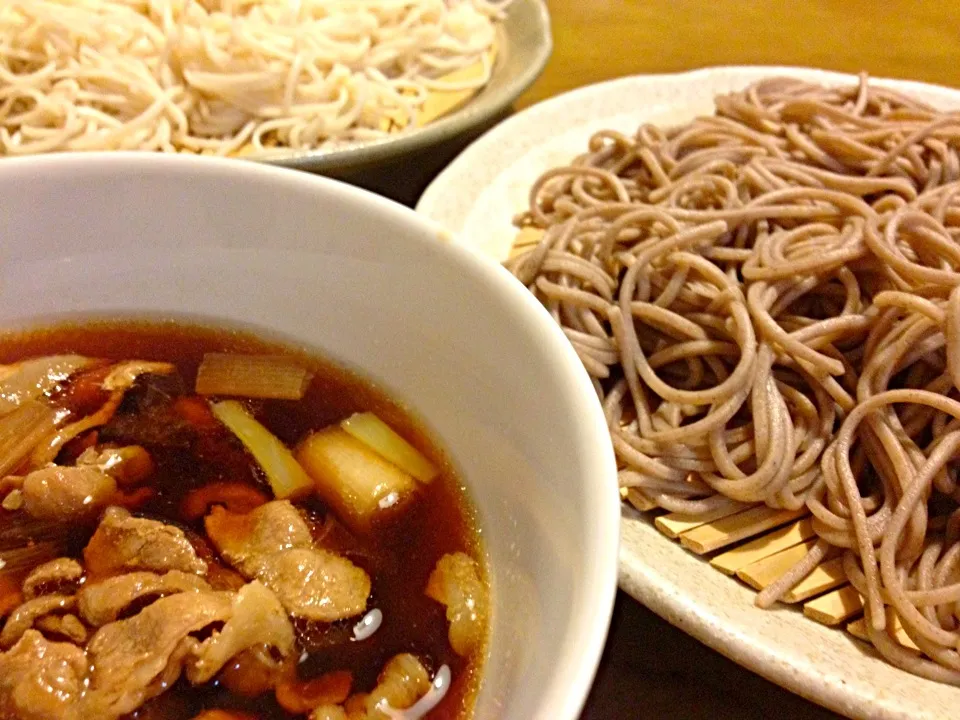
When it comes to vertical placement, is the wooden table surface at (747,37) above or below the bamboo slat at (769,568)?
above

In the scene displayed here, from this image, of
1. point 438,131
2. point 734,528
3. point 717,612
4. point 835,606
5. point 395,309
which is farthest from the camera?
point 438,131

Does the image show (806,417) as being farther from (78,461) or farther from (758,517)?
(78,461)

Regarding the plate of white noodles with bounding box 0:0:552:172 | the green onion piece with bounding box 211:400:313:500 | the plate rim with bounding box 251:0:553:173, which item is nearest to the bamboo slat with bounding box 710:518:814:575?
the green onion piece with bounding box 211:400:313:500

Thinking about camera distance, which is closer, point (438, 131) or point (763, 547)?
point (763, 547)

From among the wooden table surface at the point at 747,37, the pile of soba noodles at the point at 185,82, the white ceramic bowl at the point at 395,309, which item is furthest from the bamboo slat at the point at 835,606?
the wooden table surface at the point at 747,37

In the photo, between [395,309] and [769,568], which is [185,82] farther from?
[769,568]

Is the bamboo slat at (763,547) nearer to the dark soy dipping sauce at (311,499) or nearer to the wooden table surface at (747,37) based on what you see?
the dark soy dipping sauce at (311,499)

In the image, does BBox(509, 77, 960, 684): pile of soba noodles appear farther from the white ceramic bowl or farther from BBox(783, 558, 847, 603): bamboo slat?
the white ceramic bowl

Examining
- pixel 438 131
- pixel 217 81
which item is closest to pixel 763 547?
pixel 438 131
